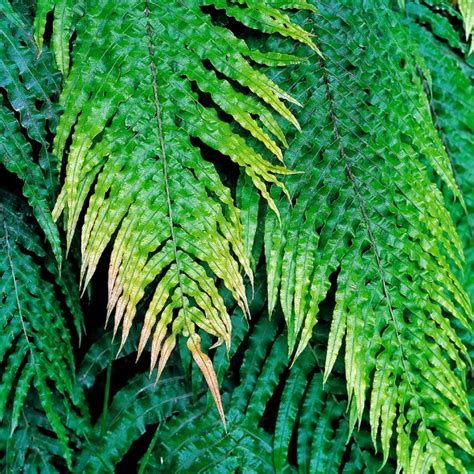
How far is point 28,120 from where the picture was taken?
125cm

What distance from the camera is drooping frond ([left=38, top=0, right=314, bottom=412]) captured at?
111 cm

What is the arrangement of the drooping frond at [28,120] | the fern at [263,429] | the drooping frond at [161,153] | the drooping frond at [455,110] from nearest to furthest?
the drooping frond at [161,153], the drooping frond at [28,120], the fern at [263,429], the drooping frond at [455,110]

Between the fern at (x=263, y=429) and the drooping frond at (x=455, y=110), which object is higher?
the drooping frond at (x=455, y=110)

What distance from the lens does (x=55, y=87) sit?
4.20ft

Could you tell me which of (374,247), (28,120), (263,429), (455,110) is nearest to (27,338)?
(28,120)

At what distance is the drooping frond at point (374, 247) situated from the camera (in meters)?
1.20

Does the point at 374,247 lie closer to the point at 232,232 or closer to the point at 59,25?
the point at 232,232

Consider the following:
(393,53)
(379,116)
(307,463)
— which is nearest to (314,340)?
(307,463)

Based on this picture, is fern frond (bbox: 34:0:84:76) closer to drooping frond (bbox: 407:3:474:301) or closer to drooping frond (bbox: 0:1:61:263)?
drooping frond (bbox: 0:1:61:263)

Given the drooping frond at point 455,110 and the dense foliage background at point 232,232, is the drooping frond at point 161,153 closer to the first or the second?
the dense foliage background at point 232,232

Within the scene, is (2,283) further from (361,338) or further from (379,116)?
(379,116)

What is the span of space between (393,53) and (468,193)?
1.33ft

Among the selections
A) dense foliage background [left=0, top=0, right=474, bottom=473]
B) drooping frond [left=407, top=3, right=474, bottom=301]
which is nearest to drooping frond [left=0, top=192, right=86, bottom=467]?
dense foliage background [left=0, top=0, right=474, bottom=473]

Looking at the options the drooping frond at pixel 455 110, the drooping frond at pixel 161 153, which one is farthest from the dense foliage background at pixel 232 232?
the drooping frond at pixel 455 110
